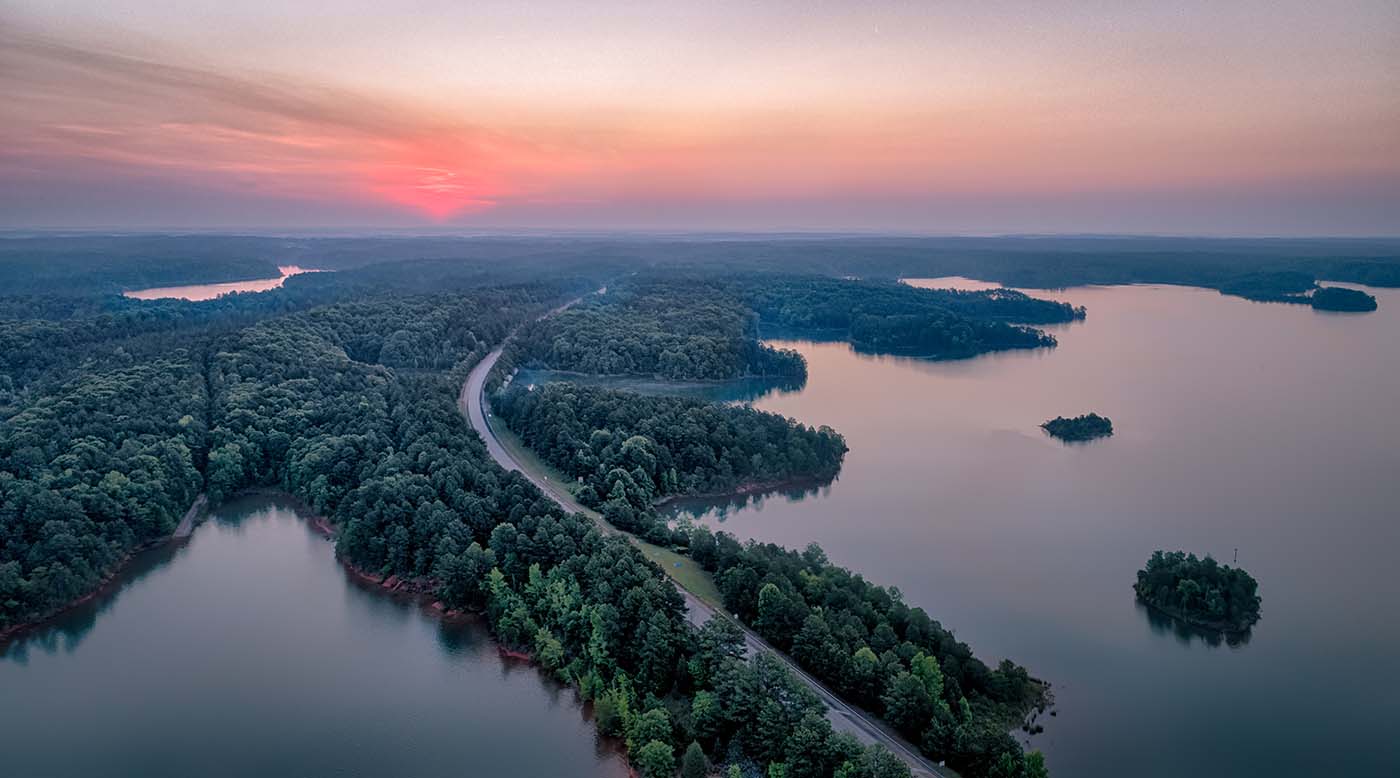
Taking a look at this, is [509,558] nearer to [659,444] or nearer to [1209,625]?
[659,444]

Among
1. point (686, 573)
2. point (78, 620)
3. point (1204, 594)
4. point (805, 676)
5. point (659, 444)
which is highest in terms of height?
point (659, 444)

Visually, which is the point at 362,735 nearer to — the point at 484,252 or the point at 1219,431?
the point at 1219,431

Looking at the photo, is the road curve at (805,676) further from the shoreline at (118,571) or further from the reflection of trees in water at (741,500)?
the shoreline at (118,571)

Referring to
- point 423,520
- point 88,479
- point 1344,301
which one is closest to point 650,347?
point 423,520

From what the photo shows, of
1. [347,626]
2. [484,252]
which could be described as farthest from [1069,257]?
[347,626]

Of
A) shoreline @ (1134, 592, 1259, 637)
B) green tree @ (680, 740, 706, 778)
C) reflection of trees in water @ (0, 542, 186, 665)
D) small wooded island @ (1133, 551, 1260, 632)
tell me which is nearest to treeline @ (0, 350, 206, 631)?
reflection of trees in water @ (0, 542, 186, 665)

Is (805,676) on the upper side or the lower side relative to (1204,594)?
lower
